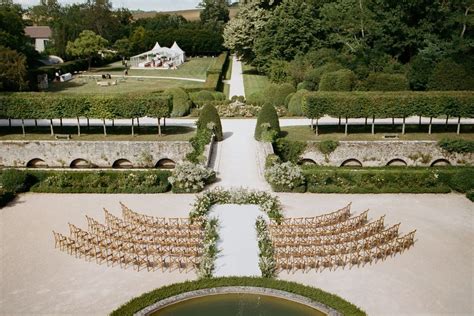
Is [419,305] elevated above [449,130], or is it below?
below

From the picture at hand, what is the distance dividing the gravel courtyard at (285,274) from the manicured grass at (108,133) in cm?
964

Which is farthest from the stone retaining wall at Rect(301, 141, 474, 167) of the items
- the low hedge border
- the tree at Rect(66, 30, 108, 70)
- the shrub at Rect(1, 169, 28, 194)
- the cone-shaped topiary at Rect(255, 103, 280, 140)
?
the tree at Rect(66, 30, 108, 70)

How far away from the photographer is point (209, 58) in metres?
92.5

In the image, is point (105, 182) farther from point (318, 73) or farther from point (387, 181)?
point (318, 73)

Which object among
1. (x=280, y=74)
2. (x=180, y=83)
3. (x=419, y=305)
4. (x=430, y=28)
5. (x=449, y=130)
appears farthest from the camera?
(x=180, y=83)

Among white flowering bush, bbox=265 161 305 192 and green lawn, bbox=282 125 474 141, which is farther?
green lawn, bbox=282 125 474 141

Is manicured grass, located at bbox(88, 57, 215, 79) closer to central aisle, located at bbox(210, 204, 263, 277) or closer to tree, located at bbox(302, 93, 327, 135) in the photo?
tree, located at bbox(302, 93, 327, 135)

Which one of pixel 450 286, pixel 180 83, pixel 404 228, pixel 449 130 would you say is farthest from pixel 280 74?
pixel 450 286

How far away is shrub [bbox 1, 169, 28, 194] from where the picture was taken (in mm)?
26031

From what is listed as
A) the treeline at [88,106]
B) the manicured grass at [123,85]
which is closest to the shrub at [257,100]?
the manicured grass at [123,85]

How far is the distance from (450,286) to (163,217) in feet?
40.1

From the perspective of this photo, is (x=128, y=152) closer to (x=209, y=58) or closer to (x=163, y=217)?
(x=163, y=217)

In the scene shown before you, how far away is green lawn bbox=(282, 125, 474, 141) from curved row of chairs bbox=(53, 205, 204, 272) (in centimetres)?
1485

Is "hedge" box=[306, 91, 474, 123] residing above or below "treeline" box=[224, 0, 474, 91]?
below
